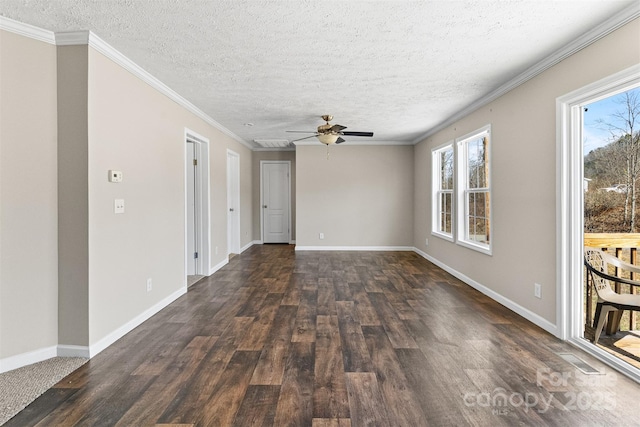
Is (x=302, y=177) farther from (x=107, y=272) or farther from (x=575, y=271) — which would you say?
Answer: (x=575, y=271)

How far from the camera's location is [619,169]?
2.38 metres

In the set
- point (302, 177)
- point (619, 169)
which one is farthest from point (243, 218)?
point (619, 169)

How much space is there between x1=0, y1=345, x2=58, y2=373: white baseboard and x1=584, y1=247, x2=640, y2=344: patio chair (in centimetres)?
431

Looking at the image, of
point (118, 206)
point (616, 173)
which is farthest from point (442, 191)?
point (118, 206)

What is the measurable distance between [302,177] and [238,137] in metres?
1.59

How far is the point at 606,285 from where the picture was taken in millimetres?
2660

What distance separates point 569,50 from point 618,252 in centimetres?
183

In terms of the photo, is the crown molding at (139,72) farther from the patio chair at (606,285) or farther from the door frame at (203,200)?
the patio chair at (606,285)

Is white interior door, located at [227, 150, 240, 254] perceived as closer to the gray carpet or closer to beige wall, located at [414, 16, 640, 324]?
the gray carpet

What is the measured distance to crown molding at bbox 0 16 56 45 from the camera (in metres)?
2.13

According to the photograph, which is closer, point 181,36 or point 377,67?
point 181,36

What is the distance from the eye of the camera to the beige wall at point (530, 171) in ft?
7.61

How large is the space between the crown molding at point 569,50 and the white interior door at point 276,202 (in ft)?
16.0

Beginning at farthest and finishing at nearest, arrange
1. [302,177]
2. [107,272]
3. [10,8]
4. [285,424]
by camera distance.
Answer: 1. [302,177]
2. [107,272]
3. [10,8]
4. [285,424]
